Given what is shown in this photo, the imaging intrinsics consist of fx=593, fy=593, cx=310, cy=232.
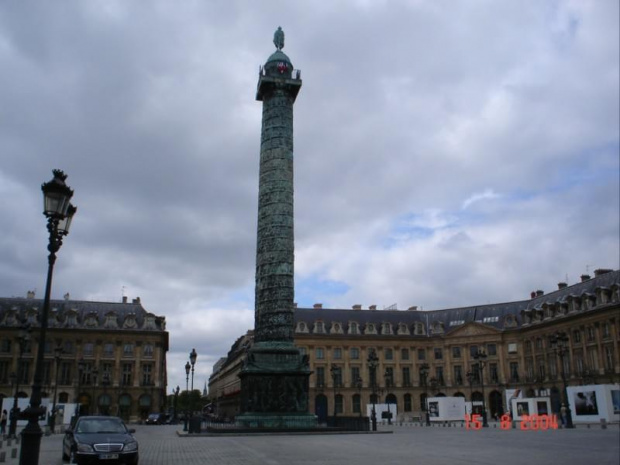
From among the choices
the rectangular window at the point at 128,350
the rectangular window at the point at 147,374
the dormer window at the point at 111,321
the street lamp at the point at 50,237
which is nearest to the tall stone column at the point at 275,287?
the street lamp at the point at 50,237

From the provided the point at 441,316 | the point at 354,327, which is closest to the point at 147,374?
the point at 354,327

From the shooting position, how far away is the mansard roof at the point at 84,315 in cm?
5719

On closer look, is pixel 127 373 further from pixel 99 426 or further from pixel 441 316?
pixel 99 426

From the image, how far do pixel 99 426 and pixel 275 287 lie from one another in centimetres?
1558

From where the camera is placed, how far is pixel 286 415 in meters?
25.6

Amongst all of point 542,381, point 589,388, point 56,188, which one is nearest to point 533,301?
point 542,381

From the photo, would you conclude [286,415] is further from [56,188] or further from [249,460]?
[56,188]

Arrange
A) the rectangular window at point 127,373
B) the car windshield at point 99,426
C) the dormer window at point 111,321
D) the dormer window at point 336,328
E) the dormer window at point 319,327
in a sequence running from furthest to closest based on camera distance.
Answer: the dormer window at point 336,328 < the dormer window at point 319,327 < the dormer window at point 111,321 < the rectangular window at point 127,373 < the car windshield at point 99,426

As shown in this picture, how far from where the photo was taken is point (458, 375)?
62.4m

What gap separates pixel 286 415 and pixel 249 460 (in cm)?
1360

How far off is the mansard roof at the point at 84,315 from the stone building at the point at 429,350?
11.9 m

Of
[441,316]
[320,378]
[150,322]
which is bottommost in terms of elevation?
[320,378]

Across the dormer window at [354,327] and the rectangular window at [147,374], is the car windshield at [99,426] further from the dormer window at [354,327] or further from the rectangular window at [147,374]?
the dormer window at [354,327]

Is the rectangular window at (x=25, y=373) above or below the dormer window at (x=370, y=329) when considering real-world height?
below
